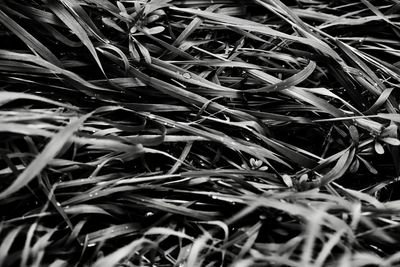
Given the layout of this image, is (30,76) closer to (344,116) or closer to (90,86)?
(90,86)

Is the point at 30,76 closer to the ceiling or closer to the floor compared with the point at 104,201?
closer to the ceiling

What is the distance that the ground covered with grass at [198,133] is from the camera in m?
0.77

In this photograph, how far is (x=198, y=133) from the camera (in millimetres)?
895

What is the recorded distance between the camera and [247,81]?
103 centimetres

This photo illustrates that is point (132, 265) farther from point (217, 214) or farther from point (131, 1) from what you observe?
point (131, 1)

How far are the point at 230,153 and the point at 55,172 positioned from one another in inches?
14.3

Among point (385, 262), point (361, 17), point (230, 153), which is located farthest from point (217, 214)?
point (361, 17)

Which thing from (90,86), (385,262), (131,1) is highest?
(131,1)

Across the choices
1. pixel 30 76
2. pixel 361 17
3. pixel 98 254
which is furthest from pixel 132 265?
pixel 361 17

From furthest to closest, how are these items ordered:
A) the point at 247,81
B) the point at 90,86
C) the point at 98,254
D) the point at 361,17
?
the point at 361,17 → the point at 247,81 → the point at 90,86 → the point at 98,254

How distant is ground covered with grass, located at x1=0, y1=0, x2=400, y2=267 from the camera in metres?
0.77

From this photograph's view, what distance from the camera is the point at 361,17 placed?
46.0 inches

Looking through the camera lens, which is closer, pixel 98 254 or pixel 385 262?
pixel 385 262

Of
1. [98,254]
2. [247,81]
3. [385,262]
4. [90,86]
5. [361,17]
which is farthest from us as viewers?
[361,17]
